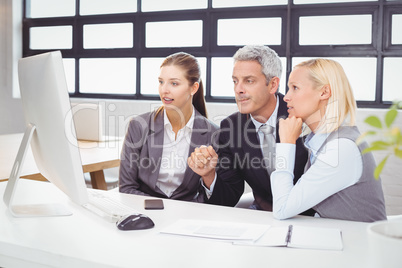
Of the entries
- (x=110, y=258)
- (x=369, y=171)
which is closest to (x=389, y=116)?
(x=110, y=258)

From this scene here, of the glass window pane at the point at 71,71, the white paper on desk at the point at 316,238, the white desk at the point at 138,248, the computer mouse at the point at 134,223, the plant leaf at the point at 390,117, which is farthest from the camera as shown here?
the glass window pane at the point at 71,71

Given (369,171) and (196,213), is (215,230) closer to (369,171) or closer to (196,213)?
(196,213)

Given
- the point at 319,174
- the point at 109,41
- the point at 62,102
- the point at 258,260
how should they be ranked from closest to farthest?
the point at 258,260 → the point at 62,102 → the point at 319,174 → the point at 109,41

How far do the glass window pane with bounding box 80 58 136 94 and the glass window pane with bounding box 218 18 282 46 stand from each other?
1.16 metres

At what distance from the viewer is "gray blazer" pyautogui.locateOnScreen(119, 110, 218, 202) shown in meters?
2.26

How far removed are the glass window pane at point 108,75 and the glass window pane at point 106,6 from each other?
0.56m

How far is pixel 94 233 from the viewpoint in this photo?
1.32 meters

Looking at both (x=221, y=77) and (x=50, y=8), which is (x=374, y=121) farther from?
(x=50, y=8)

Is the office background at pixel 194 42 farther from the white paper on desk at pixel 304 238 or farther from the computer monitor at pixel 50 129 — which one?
the computer monitor at pixel 50 129

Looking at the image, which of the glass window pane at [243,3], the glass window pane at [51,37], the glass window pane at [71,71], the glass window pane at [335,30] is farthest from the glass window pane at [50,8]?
the glass window pane at [335,30]

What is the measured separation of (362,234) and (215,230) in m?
0.42

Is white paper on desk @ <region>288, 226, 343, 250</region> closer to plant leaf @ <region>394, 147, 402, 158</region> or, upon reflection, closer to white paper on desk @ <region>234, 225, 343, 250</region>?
white paper on desk @ <region>234, 225, 343, 250</region>

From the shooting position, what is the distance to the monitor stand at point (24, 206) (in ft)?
4.89

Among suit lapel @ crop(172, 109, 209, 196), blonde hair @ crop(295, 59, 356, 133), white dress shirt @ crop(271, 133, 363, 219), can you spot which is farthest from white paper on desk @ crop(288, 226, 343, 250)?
suit lapel @ crop(172, 109, 209, 196)
